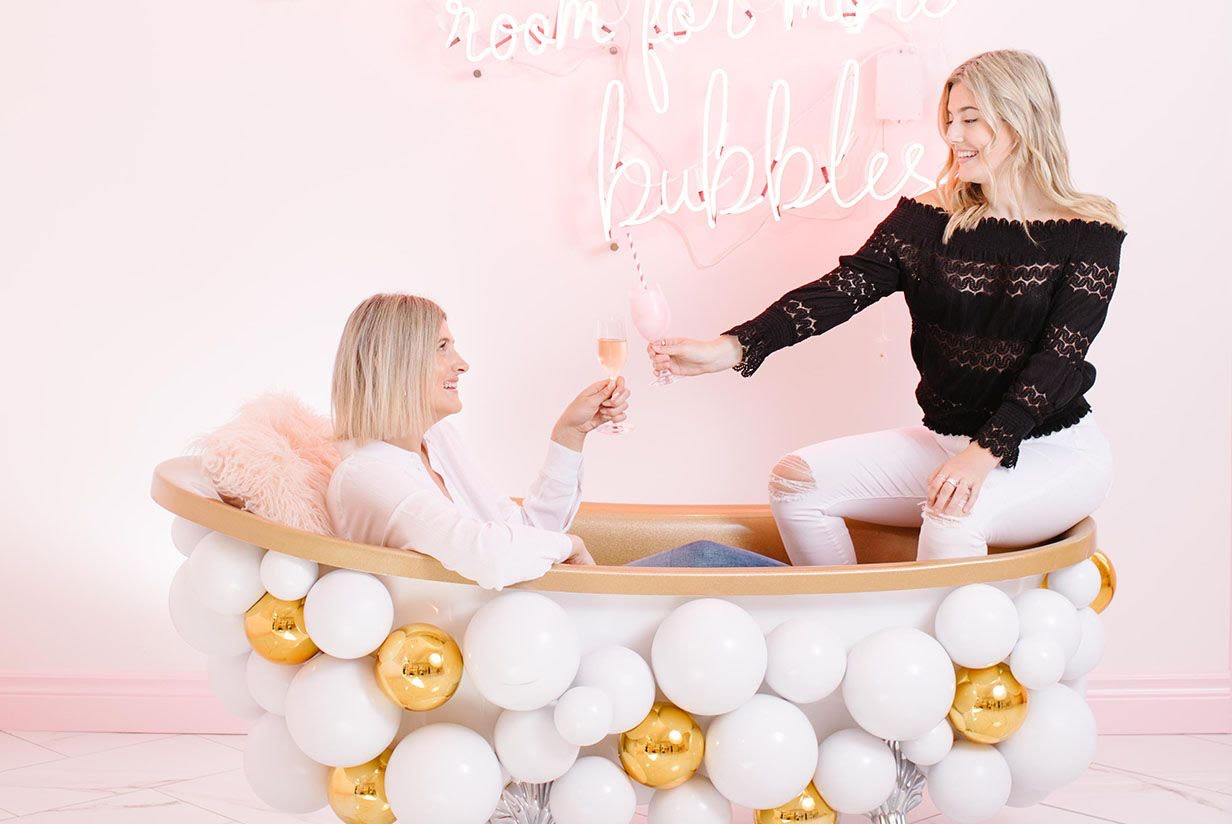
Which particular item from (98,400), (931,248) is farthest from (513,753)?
(98,400)

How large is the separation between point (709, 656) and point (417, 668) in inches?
18.2

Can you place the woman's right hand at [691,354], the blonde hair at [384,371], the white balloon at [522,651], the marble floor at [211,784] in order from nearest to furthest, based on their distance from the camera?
the white balloon at [522,651] → the blonde hair at [384,371] → the woman's right hand at [691,354] → the marble floor at [211,784]

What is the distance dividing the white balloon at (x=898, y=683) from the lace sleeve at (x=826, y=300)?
839 mm

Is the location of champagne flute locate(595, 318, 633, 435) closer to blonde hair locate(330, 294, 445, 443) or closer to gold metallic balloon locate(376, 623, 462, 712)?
blonde hair locate(330, 294, 445, 443)

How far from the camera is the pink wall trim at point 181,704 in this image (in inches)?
141

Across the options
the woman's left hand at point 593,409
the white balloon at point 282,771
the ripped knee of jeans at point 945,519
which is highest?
the woman's left hand at point 593,409

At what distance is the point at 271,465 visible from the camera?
2355 millimetres

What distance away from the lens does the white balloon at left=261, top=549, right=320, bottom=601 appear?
2162 mm

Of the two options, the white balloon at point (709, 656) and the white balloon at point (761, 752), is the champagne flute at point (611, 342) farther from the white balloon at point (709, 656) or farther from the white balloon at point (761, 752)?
the white balloon at point (761, 752)

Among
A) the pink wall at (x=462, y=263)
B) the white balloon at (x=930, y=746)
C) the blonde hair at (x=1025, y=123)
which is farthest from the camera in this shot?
the pink wall at (x=462, y=263)

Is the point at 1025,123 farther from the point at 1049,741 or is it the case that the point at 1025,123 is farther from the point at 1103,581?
the point at 1049,741

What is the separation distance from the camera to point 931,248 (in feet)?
9.07

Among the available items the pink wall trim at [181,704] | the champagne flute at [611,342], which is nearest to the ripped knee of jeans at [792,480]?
the champagne flute at [611,342]

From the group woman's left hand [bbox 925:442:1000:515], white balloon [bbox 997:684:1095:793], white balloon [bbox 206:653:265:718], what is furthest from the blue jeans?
white balloon [bbox 206:653:265:718]
